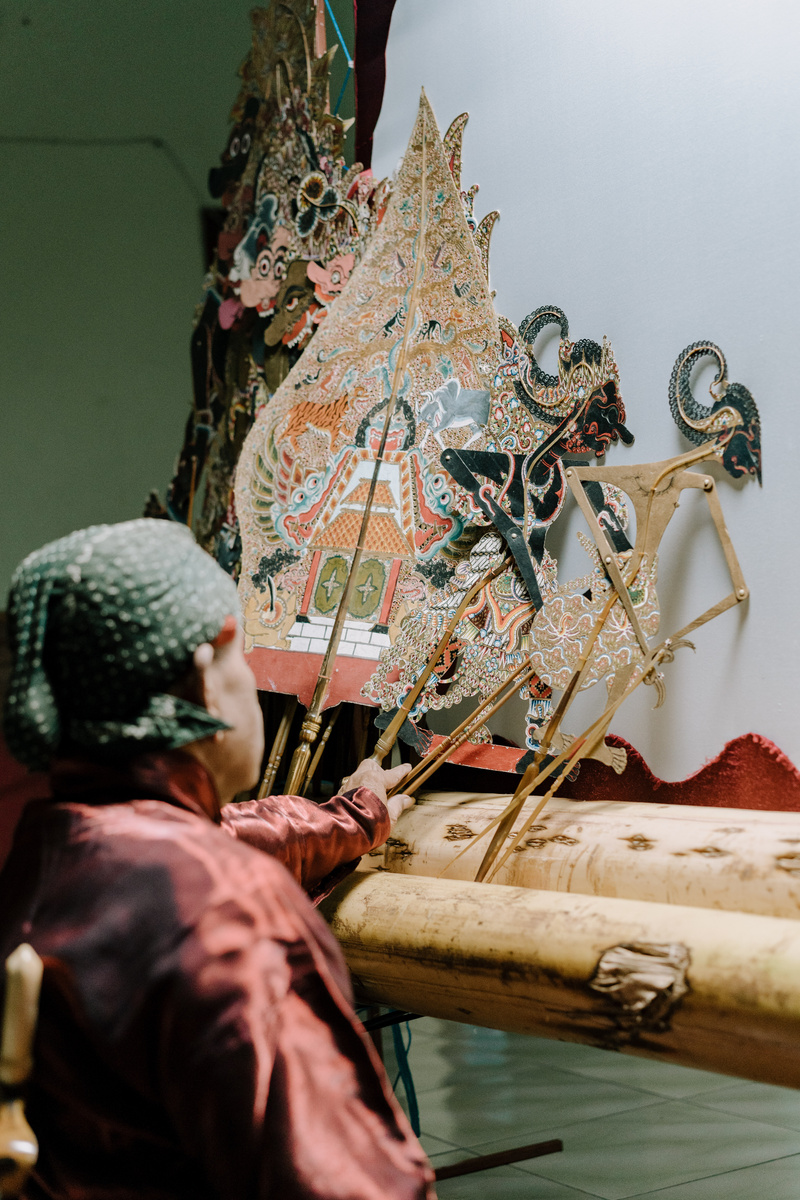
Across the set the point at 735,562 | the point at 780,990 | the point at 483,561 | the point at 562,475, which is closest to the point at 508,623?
the point at 483,561

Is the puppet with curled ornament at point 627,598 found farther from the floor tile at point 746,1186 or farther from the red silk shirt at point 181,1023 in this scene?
the red silk shirt at point 181,1023

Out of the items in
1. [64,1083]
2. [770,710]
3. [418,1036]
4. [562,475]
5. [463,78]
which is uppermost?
[463,78]

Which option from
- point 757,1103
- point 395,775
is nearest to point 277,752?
point 395,775

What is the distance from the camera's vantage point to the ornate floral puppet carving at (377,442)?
6.63ft

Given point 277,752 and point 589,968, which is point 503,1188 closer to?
point 277,752

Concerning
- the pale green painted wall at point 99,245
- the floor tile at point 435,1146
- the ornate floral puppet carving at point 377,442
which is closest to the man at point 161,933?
the ornate floral puppet carving at point 377,442

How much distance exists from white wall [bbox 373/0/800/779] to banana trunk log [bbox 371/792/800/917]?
21 cm

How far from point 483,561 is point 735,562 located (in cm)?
45

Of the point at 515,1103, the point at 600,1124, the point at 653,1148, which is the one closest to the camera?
the point at 653,1148

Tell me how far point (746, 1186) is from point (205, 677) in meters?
1.64

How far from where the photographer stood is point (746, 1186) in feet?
6.45

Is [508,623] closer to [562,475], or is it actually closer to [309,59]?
[562,475]

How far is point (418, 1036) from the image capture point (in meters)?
3.14

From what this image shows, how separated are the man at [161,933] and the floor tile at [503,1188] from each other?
4.60ft
